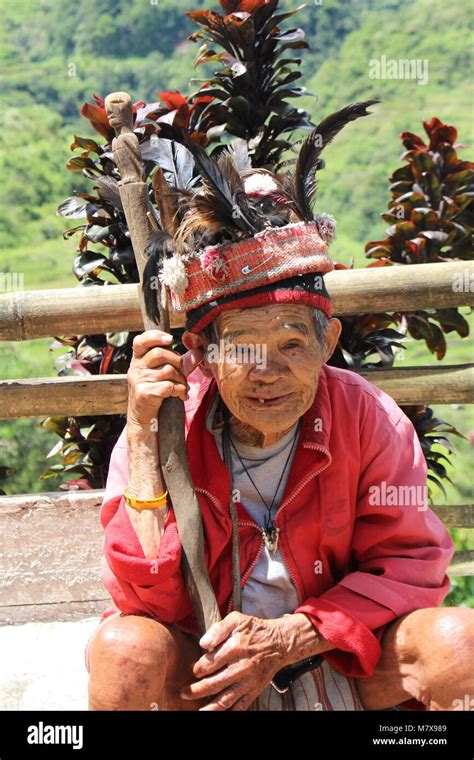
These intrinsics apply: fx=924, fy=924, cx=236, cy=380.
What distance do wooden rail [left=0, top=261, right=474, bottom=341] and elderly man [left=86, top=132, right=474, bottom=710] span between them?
3.52 ft

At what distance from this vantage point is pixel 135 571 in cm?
223

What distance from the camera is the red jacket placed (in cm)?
230

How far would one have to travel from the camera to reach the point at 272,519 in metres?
2.41

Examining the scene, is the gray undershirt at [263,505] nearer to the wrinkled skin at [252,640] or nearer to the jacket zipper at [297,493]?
the jacket zipper at [297,493]

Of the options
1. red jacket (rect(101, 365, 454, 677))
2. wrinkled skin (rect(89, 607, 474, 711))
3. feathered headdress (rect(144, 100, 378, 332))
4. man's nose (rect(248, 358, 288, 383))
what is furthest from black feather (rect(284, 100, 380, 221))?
wrinkled skin (rect(89, 607, 474, 711))

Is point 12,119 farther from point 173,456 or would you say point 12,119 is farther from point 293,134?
point 173,456

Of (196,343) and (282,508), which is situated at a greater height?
(196,343)

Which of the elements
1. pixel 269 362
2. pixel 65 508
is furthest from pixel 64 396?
pixel 269 362

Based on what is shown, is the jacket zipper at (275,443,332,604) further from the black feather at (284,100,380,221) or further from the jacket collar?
the black feather at (284,100,380,221)

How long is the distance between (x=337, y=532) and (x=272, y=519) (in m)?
0.17

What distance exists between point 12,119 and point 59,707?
1034cm

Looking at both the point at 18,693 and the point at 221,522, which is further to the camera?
the point at 18,693

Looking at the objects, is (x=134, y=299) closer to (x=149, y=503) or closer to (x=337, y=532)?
(x=149, y=503)

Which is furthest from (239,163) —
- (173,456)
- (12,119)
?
(12,119)
